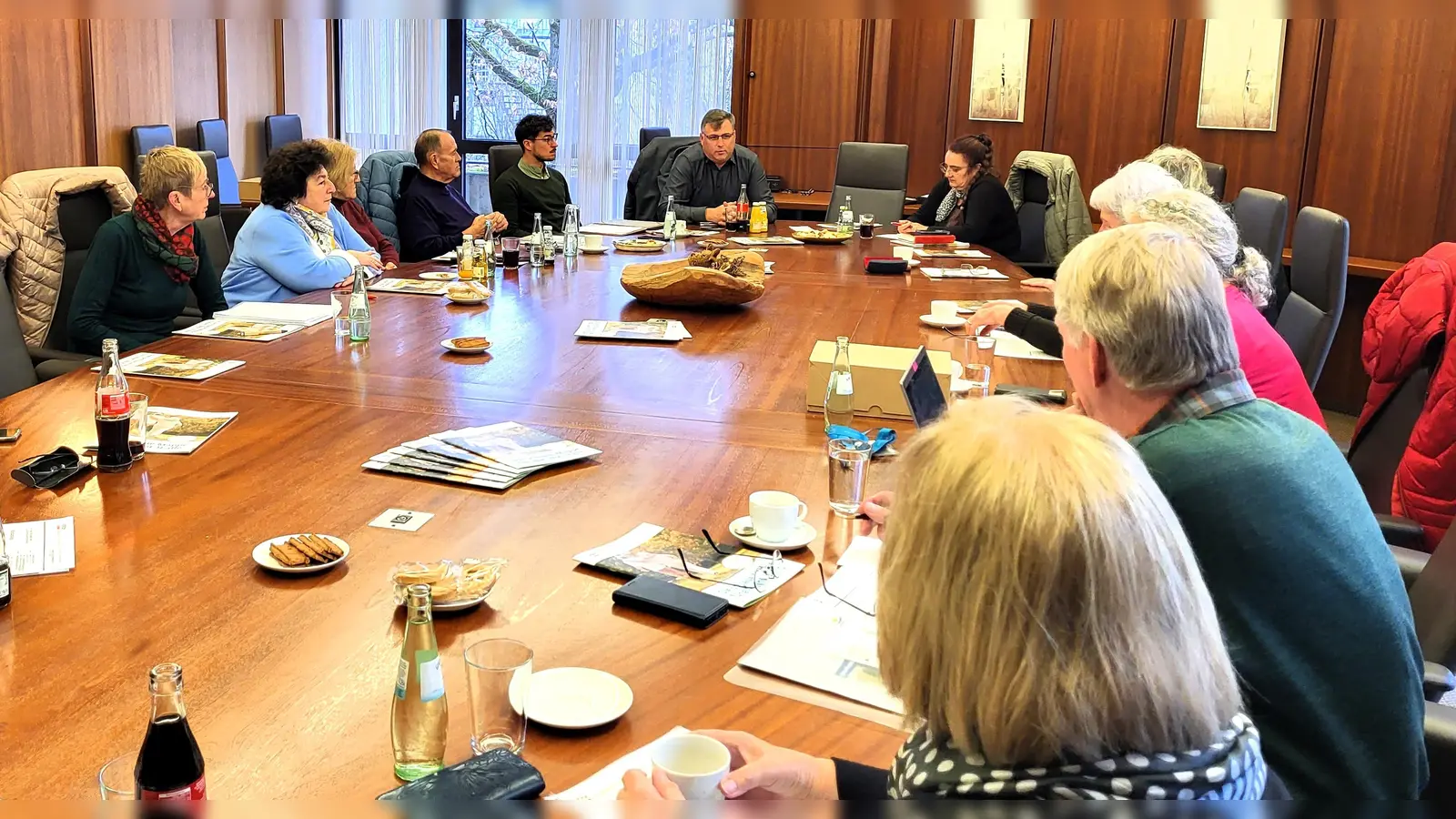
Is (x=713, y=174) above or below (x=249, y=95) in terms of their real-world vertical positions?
below

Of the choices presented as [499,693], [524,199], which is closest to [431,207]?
[524,199]

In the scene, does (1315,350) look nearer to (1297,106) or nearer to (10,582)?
(10,582)

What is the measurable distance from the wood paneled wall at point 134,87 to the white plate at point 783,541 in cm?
331

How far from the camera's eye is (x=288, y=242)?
3.78 m

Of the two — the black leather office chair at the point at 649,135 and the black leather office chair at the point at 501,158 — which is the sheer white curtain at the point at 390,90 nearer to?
the black leather office chair at the point at 649,135

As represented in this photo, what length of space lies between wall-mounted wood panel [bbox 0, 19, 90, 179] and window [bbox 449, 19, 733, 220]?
2842 millimetres

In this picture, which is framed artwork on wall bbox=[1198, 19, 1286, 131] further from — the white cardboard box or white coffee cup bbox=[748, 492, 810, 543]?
white coffee cup bbox=[748, 492, 810, 543]

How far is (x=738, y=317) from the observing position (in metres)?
3.55

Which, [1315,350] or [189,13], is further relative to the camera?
[1315,350]

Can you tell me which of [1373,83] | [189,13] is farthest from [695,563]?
[1373,83]

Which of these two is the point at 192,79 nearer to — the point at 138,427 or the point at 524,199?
the point at 524,199

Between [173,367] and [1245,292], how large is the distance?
7.82 ft

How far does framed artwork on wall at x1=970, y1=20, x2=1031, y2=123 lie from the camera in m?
7.12

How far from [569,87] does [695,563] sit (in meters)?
6.98
